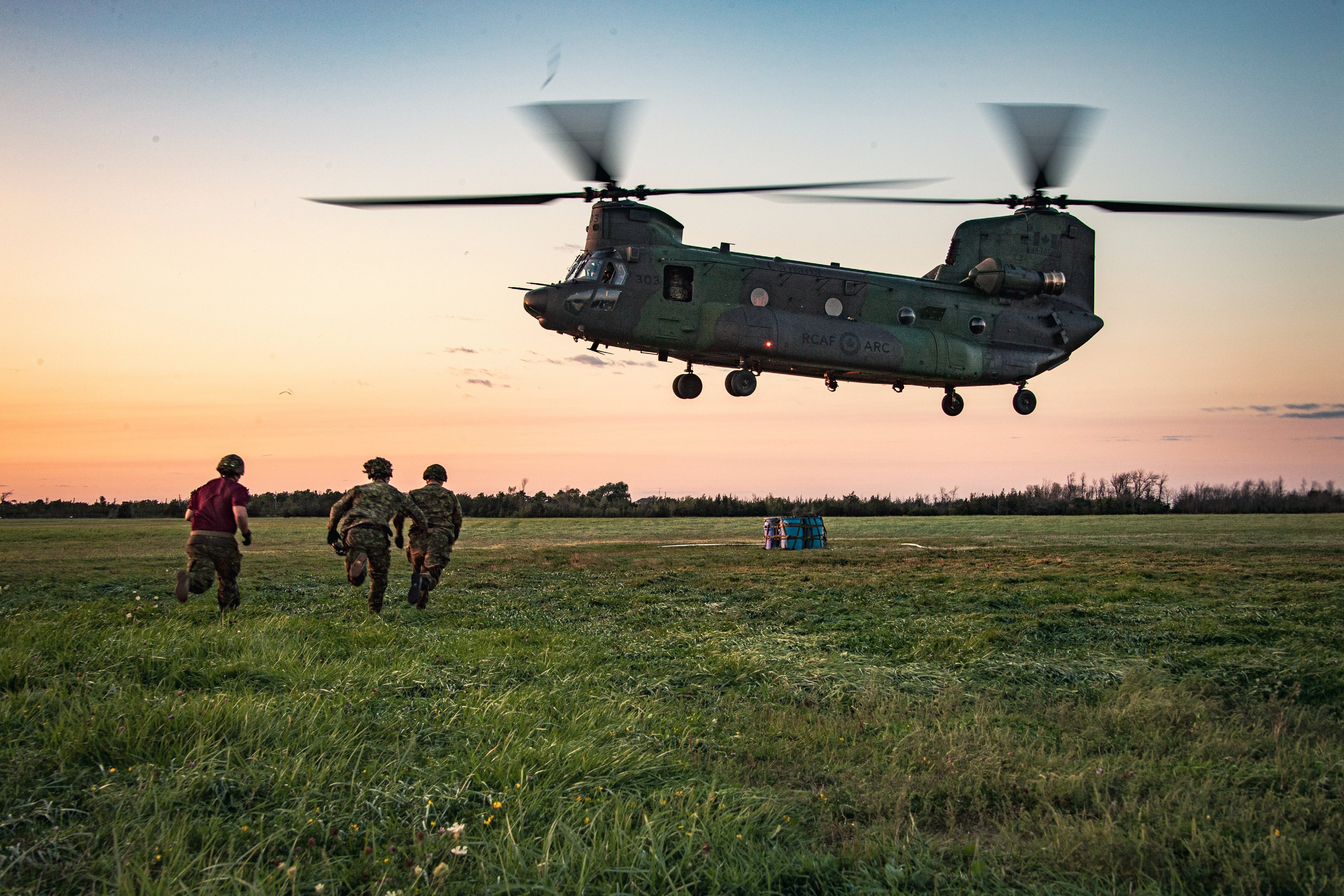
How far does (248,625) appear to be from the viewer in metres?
9.69

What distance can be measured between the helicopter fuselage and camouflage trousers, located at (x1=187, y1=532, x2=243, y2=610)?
8.09 meters

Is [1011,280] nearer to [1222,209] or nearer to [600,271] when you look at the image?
[1222,209]

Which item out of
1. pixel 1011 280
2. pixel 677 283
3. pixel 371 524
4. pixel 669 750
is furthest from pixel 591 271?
pixel 669 750

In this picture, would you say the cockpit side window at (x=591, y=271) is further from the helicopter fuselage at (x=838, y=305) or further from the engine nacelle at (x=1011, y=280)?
the engine nacelle at (x=1011, y=280)

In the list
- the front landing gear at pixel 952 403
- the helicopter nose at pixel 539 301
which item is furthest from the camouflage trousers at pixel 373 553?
the front landing gear at pixel 952 403

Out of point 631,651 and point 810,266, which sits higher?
point 810,266

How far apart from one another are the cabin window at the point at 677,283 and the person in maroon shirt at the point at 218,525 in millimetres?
9451

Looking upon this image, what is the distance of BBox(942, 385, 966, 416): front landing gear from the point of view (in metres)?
21.9

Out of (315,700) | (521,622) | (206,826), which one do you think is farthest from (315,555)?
(206,826)

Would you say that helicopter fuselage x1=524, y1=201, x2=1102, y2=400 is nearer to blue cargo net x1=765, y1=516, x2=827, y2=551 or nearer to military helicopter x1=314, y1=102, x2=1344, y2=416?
military helicopter x1=314, y1=102, x2=1344, y2=416

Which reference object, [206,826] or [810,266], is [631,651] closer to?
[206,826]

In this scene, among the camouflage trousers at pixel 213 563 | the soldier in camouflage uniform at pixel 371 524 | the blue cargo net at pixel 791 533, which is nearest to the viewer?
the camouflage trousers at pixel 213 563

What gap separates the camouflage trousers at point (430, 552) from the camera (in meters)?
13.0

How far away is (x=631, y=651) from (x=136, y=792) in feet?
18.7
